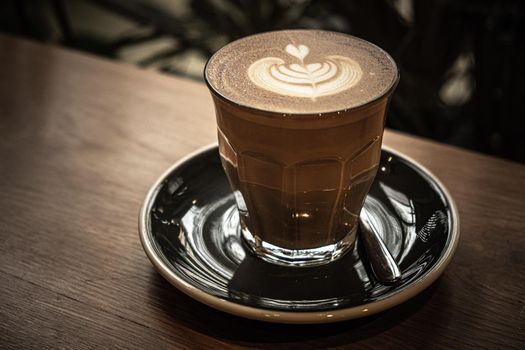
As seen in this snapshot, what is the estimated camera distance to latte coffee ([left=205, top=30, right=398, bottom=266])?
19.0 inches

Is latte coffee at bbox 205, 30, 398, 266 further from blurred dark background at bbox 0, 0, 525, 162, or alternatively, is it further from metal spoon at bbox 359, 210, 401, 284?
blurred dark background at bbox 0, 0, 525, 162

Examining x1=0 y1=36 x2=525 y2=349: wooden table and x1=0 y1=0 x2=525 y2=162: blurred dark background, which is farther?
x1=0 y1=0 x2=525 y2=162: blurred dark background

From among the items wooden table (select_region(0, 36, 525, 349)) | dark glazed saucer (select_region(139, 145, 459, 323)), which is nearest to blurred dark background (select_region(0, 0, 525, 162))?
wooden table (select_region(0, 36, 525, 349))

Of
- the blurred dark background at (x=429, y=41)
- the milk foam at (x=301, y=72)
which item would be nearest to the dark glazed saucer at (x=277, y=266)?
the milk foam at (x=301, y=72)

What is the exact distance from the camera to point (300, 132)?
48 centimetres

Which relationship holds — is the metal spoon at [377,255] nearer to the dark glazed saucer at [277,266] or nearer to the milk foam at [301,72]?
the dark glazed saucer at [277,266]

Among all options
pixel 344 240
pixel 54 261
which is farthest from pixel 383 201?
pixel 54 261

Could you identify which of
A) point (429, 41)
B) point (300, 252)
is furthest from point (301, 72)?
point (429, 41)

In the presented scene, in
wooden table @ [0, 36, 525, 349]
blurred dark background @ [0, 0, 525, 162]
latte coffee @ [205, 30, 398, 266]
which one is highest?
latte coffee @ [205, 30, 398, 266]

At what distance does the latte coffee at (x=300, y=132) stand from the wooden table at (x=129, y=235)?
0.09 m

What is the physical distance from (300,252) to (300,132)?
0.46 ft

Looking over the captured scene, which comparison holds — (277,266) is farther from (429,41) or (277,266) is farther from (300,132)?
(429,41)

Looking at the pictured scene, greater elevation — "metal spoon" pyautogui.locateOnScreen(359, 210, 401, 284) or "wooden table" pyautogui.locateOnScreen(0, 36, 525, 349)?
"metal spoon" pyautogui.locateOnScreen(359, 210, 401, 284)

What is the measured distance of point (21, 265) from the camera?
1.87 ft
